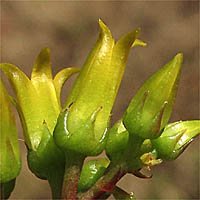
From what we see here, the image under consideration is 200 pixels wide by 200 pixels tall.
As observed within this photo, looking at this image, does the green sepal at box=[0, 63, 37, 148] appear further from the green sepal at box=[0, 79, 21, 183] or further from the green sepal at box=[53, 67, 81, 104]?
the green sepal at box=[53, 67, 81, 104]

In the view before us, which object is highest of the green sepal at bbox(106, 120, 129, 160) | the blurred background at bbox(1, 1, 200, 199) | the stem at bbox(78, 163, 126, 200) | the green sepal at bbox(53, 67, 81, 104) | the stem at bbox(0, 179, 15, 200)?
the green sepal at bbox(53, 67, 81, 104)

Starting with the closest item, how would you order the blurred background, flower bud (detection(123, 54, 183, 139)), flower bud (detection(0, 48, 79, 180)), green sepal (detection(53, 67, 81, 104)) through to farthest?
flower bud (detection(123, 54, 183, 139)) → flower bud (detection(0, 48, 79, 180)) → green sepal (detection(53, 67, 81, 104)) → the blurred background

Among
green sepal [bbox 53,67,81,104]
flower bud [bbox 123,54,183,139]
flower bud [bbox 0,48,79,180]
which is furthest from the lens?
green sepal [bbox 53,67,81,104]

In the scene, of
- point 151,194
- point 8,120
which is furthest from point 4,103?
point 151,194

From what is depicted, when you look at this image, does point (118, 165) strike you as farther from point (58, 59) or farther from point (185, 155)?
point (58, 59)

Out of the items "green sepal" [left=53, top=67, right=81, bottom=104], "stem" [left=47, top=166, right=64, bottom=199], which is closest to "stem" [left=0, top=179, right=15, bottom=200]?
"stem" [left=47, top=166, right=64, bottom=199]

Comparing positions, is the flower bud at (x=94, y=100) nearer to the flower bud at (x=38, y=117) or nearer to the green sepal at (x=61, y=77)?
the flower bud at (x=38, y=117)
